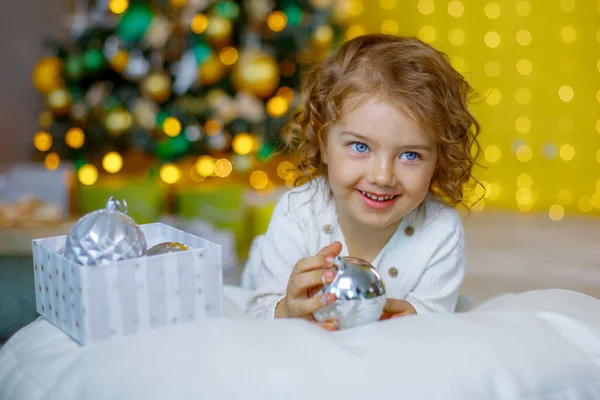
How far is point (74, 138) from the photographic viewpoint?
313 centimetres

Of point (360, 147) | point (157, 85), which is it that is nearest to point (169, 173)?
point (157, 85)

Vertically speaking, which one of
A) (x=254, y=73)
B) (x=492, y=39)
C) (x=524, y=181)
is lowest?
(x=524, y=181)

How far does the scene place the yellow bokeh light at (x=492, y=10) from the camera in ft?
12.3

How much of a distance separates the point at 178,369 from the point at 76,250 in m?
0.19

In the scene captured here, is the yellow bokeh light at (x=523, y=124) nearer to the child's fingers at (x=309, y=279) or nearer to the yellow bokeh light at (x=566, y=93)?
the yellow bokeh light at (x=566, y=93)

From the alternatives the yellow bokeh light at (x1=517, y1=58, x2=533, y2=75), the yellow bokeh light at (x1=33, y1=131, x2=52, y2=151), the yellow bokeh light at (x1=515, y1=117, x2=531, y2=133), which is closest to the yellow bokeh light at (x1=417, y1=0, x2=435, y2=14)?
the yellow bokeh light at (x1=517, y1=58, x2=533, y2=75)

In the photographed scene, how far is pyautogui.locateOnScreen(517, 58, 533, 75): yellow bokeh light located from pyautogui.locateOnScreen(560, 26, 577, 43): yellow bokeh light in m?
0.21

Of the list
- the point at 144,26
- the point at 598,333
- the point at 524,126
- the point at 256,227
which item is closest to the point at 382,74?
the point at 598,333

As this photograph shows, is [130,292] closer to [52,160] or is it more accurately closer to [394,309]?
[394,309]

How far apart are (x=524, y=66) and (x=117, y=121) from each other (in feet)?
7.06

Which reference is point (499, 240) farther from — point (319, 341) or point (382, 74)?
point (319, 341)

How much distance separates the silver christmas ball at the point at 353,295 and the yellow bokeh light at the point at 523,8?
10.6 feet

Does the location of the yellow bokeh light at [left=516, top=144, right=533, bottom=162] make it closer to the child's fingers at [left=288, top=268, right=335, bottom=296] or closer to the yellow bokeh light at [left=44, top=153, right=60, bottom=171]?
the yellow bokeh light at [left=44, top=153, right=60, bottom=171]

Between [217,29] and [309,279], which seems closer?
[309,279]
